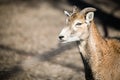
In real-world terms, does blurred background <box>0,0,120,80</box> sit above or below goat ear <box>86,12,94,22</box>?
below

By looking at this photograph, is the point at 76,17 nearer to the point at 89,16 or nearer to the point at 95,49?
the point at 89,16

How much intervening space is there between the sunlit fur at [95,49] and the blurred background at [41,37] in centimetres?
179

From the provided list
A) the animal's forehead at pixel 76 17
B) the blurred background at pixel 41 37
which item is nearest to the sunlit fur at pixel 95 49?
the animal's forehead at pixel 76 17

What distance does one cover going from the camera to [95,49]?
19.5 feet

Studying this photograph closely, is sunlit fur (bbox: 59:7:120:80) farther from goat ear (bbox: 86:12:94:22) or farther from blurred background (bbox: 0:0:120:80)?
blurred background (bbox: 0:0:120:80)

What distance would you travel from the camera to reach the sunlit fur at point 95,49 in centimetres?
595

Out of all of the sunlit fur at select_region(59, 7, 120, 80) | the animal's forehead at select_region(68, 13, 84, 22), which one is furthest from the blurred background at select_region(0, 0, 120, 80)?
the animal's forehead at select_region(68, 13, 84, 22)

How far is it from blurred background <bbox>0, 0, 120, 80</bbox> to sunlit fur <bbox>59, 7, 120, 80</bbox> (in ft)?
5.87

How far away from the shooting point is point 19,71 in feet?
27.6

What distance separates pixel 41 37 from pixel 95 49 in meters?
5.29

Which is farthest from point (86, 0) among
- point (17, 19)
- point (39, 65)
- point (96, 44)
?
point (96, 44)

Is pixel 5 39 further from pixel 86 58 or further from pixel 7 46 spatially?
pixel 86 58

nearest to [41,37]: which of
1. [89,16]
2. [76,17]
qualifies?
[76,17]

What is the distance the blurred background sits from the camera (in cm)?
837
